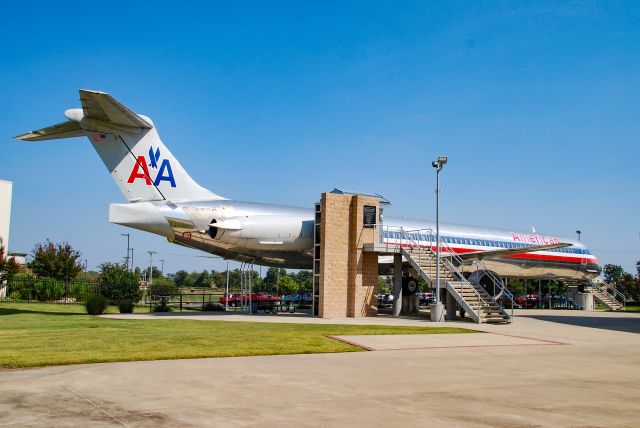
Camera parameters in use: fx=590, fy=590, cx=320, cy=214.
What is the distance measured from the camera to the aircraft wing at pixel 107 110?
2130 cm

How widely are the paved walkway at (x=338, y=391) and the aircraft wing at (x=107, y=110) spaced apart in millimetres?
13177

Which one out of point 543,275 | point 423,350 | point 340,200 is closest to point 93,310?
point 340,200

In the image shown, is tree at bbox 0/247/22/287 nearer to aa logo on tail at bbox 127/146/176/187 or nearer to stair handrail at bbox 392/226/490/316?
aa logo on tail at bbox 127/146/176/187

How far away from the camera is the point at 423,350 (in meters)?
14.5

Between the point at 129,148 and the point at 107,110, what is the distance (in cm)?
228

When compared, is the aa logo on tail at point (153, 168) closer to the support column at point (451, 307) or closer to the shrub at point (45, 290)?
the support column at point (451, 307)

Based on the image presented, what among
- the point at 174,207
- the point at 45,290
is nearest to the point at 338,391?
the point at 174,207

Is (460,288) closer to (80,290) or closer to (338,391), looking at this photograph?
(338,391)

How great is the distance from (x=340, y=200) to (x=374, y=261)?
3584 millimetres

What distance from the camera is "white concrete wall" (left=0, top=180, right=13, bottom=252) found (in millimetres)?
49381

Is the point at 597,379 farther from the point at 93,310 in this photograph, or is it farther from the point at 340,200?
the point at 93,310

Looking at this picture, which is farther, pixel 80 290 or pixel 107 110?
pixel 80 290

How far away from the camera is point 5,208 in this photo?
1972 inches

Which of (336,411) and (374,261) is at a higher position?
(374,261)
